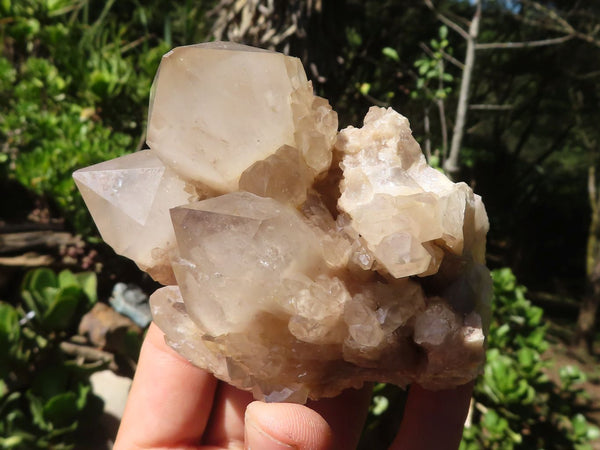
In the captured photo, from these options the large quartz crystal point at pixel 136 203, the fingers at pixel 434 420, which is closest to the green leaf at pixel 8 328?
the large quartz crystal point at pixel 136 203

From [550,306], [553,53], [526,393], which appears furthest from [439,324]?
[550,306]

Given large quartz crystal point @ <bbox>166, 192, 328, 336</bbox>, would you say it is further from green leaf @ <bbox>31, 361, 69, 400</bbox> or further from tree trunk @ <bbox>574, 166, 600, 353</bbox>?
tree trunk @ <bbox>574, 166, 600, 353</bbox>

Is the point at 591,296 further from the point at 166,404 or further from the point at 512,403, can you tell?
the point at 166,404

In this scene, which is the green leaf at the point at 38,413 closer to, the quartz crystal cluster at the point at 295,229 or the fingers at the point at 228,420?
the fingers at the point at 228,420

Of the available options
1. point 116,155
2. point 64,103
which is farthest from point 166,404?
point 64,103

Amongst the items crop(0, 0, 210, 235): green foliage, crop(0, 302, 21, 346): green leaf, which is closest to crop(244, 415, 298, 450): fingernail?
crop(0, 302, 21, 346): green leaf

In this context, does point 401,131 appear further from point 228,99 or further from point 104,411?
point 104,411
